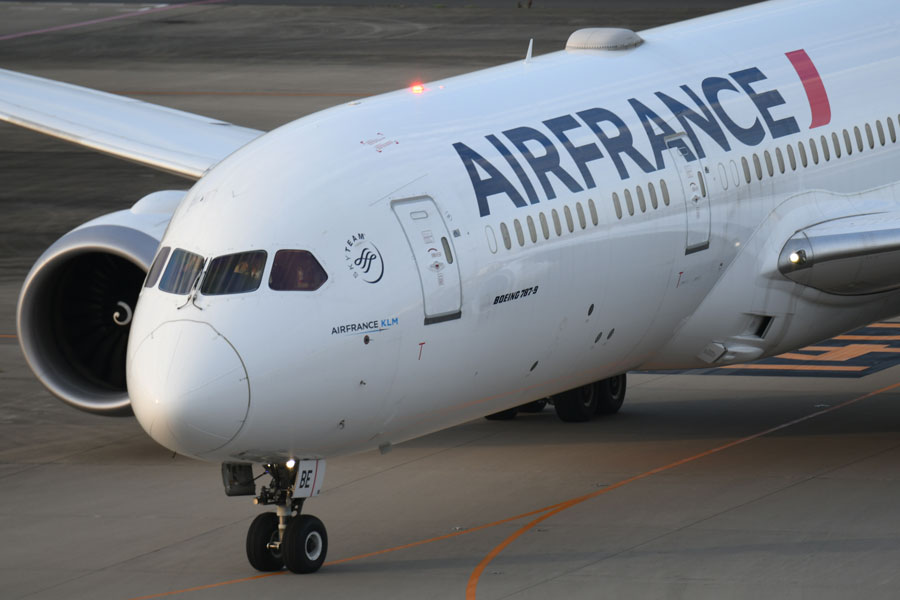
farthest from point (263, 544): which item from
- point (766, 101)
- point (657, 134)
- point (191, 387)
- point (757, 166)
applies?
point (766, 101)

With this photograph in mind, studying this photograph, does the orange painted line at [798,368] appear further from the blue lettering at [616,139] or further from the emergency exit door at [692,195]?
the blue lettering at [616,139]

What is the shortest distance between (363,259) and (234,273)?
1110 millimetres

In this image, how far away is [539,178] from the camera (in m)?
16.1

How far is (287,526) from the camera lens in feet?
49.1

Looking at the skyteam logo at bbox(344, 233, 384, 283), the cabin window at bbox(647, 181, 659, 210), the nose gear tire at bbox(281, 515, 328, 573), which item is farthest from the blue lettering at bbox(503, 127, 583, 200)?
the nose gear tire at bbox(281, 515, 328, 573)

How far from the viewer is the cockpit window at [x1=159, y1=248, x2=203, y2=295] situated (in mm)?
14062

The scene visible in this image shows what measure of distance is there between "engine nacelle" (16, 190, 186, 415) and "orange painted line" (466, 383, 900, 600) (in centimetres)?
470

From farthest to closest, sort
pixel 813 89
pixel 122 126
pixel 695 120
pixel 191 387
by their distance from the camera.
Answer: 1. pixel 122 126
2. pixel 813 89
3. pixel 695 120
4. pixel 191 387

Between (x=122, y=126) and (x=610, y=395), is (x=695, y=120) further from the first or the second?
(x=122, y=126)

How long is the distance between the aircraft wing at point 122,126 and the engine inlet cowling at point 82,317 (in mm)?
3520

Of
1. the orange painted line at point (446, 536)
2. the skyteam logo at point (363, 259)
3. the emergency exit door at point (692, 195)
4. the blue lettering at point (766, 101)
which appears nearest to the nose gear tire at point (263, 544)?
the orange painted line at point (446, 536)

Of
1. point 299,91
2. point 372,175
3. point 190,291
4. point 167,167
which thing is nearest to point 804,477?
point 372,175

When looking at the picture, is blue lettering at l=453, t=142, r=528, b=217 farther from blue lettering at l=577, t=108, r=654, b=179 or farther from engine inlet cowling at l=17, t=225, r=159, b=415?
engine inlet cowling at l=17, t=225, r=159, b=415

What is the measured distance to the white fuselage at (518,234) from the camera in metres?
13.8
